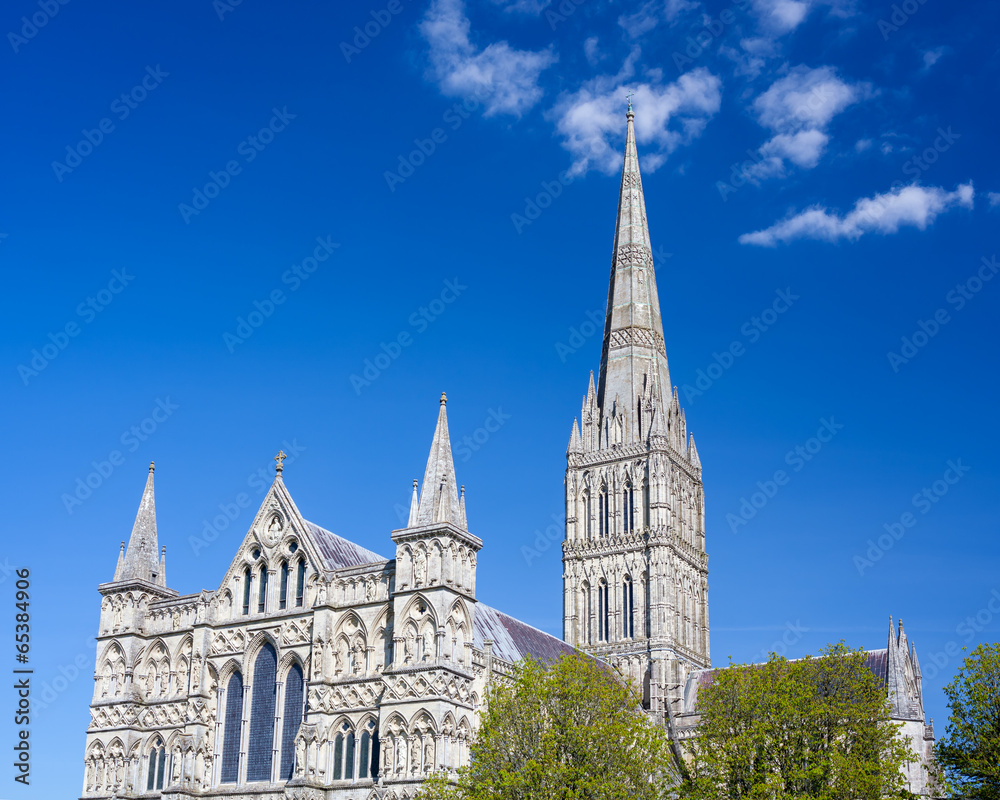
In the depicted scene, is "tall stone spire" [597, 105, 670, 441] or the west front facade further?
"tall stone spire" [597, 105, 670, 441]

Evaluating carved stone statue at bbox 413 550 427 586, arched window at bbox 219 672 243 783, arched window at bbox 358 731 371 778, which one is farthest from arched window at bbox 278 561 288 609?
arched window at bbox 358 731 371 778

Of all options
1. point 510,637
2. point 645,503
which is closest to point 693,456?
point 645,503

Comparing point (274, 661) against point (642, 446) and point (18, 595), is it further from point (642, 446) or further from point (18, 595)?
point (642, 446)

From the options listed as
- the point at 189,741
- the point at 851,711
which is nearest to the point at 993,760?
the point at 851,711

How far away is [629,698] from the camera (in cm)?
4284

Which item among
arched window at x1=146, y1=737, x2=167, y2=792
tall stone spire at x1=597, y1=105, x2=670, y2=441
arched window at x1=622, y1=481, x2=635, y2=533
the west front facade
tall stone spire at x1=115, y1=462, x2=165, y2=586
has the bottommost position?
arched window at x1=146, y1=737, x2=167, y2=792

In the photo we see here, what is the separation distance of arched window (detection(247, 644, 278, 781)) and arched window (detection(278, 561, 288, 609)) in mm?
1809

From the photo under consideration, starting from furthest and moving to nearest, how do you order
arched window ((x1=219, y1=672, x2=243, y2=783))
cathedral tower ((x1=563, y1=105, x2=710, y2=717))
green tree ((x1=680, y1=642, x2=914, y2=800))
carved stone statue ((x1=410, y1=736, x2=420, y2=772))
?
1. cathedral tower ((x1=563, y1=105, x2=710, y2=717))
2. arched window ((x1=219, y1=672, x2=243, y2=783))
3. carved stone statue ((x1=410, y1=736, x2=420, y2=772))
4. green tree ((x1=680, y1=642, x2=914, y2=800))

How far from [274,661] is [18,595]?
37.6ft

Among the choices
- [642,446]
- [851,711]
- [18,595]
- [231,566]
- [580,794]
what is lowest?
[580,794]

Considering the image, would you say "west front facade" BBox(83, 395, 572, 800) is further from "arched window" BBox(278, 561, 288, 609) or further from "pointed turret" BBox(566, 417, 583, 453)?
"pointed turret" BBox(566, 417, 583, 453)

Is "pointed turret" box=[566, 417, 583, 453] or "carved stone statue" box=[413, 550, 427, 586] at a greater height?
"pointed turret" box=[566, 417, 583, 453]

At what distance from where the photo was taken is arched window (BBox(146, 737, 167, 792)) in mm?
50188

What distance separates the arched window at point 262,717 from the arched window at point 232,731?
0.60m
